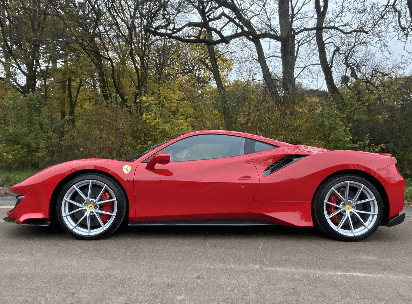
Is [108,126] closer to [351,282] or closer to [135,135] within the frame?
[135,135]

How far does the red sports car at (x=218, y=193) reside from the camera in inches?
161

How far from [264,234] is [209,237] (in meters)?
0.65

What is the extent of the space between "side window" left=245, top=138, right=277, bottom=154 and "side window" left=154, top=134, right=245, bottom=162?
0.06 meters

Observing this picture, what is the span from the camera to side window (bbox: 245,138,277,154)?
4.32 m

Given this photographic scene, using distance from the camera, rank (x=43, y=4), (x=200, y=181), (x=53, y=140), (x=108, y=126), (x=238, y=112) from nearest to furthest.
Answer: (x=200, y=181), (x=108, y=126), (x=238, y=112), (x=53, y=140), (x=43, y=4)

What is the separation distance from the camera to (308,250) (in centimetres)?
381

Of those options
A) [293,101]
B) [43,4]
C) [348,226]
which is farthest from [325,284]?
[43,4]

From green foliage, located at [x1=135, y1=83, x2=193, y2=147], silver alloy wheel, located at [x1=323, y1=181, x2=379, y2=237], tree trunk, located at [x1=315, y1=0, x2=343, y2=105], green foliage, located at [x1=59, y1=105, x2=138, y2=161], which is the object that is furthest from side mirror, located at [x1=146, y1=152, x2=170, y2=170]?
tree trunk, located at [x1=315, y1=0, x2=343, y2=105]

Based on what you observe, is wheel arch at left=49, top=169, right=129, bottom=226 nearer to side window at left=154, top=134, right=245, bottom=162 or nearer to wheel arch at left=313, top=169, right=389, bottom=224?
side window at left=154, top=134, right=245, bottom=162

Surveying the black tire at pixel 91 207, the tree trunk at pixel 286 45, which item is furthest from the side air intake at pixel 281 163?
the tree trunk at pixel 286 45

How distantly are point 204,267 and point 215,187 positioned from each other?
3.29 ft

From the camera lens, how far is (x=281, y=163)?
167 inches

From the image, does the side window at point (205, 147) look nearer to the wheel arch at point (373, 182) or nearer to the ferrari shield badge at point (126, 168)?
the ferrari shield badge at point (126, 168)

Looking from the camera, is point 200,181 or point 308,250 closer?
point 308,250
